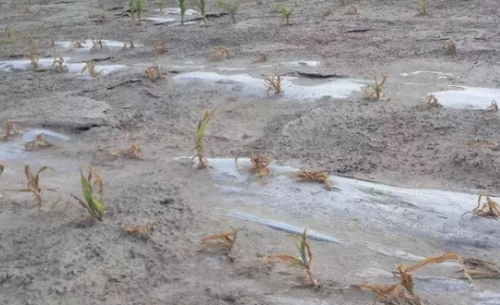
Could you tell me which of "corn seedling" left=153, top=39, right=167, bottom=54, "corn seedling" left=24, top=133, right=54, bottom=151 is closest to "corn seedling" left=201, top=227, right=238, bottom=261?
"corn seedling" left=24, top=133, right=54, bottom=151

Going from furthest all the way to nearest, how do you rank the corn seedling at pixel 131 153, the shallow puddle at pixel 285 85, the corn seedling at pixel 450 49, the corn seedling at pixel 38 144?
the corn seedling at pixel 450 49 → the shallow puddle at pixel 285 85 → the corn seedling at pixel 38 144 → the corn seedling at pixel 131 153

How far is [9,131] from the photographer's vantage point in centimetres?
340

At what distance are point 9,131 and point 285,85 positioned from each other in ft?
4.84

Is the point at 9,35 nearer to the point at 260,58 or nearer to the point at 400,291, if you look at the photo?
the point at 260,58

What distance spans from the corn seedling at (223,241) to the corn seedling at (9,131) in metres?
1.52

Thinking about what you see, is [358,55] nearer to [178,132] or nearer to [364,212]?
[178,132]

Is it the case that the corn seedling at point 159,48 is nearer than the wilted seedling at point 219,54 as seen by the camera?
No

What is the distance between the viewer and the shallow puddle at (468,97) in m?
3.47

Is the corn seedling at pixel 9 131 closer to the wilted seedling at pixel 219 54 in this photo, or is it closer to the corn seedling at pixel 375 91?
the wilted seedling at pixel 219 54

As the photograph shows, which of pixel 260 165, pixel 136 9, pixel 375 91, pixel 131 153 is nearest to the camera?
pixel 260 165

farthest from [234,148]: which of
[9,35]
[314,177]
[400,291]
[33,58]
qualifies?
[9,35]

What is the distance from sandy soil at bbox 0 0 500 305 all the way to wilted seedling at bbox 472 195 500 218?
0.14 feet

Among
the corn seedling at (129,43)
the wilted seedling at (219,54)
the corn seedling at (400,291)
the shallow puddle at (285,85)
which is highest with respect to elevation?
the wilted seedling at (219,54)

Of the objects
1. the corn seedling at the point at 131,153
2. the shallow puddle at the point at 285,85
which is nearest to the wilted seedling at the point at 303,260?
the corn seedling at the point at 131,153
